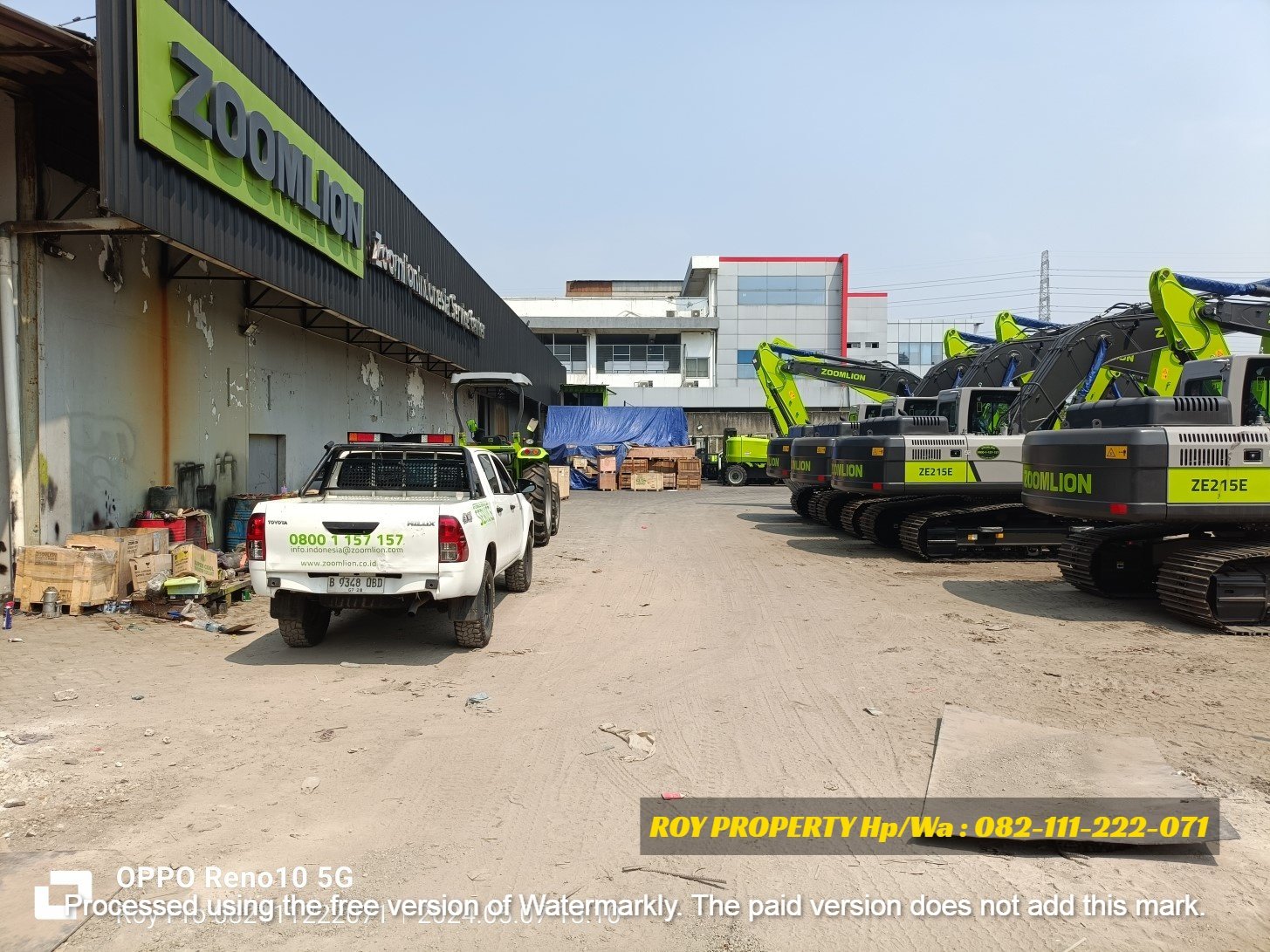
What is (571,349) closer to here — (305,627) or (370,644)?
(370,644)

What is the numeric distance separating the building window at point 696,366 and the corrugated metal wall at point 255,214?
3237 cm

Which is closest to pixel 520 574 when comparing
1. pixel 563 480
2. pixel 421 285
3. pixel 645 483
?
pixel 421 285

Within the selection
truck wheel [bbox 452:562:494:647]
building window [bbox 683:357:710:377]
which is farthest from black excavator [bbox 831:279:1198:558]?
building window [bbox 683:357:710:377]

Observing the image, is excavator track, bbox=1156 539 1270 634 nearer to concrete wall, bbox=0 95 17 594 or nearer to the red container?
the red container

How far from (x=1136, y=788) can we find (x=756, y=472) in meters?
31.5

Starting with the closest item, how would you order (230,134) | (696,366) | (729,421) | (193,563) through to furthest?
(193,563) → (230,134) → (729,421) → (696,366)

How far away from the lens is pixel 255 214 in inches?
424

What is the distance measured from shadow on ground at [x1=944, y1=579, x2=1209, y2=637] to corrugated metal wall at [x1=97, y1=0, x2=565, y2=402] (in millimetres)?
9929

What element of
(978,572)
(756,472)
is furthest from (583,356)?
(978,572)

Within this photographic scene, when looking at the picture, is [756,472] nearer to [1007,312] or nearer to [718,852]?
[1007,312]

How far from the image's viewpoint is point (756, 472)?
117 feet

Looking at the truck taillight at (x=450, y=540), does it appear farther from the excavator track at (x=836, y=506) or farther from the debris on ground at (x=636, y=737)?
the excavator track at (x=836, y=506)

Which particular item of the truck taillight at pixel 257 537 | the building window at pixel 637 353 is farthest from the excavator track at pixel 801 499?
the building window at pixel 637 353

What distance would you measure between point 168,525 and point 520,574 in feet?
13.8
